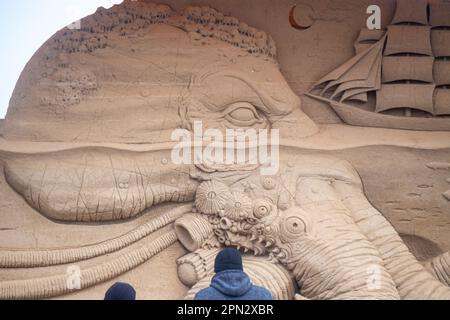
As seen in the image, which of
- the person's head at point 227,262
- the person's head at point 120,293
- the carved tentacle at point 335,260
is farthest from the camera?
the carved tentacle at point 335,260

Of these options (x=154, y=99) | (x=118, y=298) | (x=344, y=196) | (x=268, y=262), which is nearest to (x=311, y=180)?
(x=344, y=196)

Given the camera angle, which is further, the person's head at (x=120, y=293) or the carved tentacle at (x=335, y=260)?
the carved tentacle at (x=335, y=260)

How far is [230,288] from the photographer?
2.72 metres

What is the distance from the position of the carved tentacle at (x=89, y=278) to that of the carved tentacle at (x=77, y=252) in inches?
2.9

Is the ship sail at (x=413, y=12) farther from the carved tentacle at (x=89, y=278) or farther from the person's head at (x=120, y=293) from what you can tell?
the person's head at (x=120, y=293)

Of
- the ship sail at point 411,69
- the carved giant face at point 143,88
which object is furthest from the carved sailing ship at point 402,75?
the carved giant face at point 143,88

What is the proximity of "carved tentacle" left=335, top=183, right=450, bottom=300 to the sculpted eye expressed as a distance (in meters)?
0.73

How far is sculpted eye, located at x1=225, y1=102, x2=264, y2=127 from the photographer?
4.36m

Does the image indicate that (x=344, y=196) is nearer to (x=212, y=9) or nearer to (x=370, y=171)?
(x=370, y=171)

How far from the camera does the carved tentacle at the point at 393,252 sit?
3646 mm

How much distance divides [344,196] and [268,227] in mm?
544

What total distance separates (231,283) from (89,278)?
1474 mm

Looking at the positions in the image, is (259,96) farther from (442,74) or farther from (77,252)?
(77,252)

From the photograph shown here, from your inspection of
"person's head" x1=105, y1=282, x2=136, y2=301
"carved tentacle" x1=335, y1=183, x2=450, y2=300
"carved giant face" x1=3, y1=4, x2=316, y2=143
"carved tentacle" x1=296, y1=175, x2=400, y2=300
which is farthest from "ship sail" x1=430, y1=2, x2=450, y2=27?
"person's head" x1=105, y1=282, x2=136, y2=301
